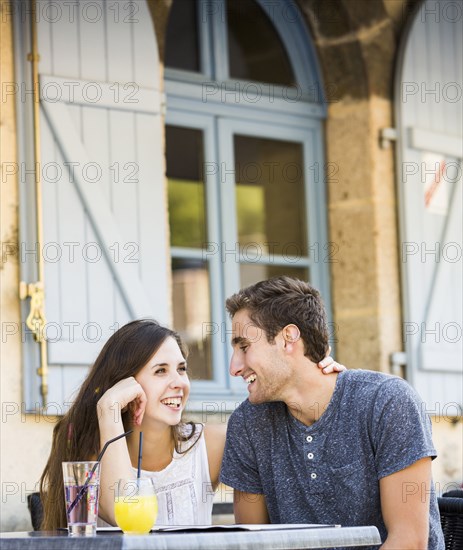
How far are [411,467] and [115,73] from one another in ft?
7.74

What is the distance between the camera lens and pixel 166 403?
3.62 metres

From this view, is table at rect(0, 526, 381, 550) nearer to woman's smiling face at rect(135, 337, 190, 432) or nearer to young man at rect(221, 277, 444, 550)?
young man at rect(221, 277, 444, 550)

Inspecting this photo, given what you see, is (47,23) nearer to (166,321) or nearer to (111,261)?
(111,261)

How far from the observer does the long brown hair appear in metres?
3.51

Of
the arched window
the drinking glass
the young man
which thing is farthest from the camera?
the arched window

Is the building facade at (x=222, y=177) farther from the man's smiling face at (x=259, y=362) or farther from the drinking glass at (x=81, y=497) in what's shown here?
the drinking glass at (x=81, y=497)

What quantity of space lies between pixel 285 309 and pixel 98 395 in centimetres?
66

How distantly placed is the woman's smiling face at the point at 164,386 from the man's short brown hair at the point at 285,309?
362 mm

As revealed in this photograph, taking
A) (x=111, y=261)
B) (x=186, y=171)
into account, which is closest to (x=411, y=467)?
(x=111, y=261)

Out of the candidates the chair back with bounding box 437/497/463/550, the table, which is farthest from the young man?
the table

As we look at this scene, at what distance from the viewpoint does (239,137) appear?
6039 millimetres

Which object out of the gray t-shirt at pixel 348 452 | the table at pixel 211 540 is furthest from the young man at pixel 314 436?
the table at pixel 211 540

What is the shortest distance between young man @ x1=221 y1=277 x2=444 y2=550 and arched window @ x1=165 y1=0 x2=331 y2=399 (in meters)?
1.88

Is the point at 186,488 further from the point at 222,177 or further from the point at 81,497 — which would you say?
the point at 222,177
